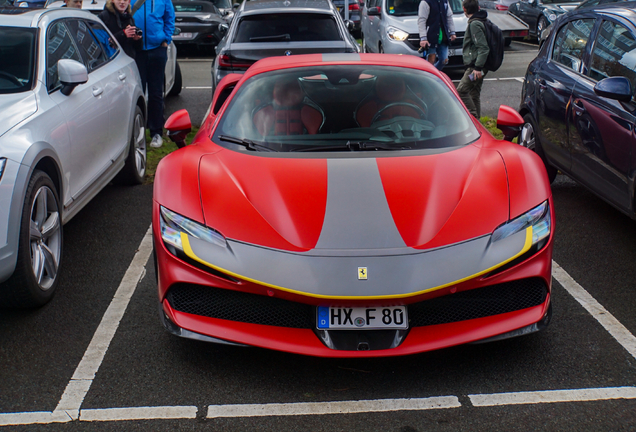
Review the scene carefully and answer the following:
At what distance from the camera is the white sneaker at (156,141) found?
8156 millimetres

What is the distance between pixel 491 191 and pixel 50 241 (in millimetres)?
2662

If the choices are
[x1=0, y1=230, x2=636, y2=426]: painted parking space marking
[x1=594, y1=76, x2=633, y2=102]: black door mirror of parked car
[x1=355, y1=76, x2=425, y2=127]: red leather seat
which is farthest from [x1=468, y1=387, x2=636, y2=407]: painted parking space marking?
[x1=594, y1=76, x2=633, y2=102]: black door mirror of parked car

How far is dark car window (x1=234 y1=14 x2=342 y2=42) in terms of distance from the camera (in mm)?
8375

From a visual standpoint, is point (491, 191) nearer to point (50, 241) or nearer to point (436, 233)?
point (436, 233)

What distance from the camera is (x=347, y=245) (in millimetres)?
3154

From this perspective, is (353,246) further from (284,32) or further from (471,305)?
(284,32)

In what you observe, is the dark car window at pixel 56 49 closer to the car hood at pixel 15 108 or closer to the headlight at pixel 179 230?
the car hood at pixel 15 108

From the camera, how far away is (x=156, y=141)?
8.18 m

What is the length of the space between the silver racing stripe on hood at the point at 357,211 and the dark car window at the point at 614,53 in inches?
92.3

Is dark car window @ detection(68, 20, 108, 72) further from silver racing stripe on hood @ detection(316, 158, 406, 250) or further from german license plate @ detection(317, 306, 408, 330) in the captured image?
german license plate @ detection(317, 306, 408, 330)

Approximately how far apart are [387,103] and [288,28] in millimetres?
4247

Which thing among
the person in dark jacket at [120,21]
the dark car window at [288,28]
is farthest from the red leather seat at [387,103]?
the person in dark jacket at [120,21]

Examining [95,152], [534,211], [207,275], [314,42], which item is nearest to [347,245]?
[207,275]

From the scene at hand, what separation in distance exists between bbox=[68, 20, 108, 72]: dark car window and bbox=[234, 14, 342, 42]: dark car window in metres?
2.43
